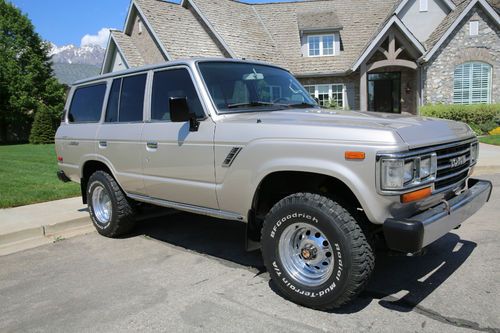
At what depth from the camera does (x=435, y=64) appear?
70.9 ft

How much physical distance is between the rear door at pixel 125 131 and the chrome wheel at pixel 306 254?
2.16 meters

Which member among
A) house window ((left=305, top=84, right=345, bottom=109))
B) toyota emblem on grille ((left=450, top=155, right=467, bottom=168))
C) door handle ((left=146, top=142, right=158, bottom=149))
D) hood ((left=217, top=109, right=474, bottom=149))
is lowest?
toyota emblem on grille ((left=450, top=155, right=467, bottom=168))

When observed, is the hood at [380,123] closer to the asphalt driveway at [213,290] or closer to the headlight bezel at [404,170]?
the headlight bezel at [404,170]

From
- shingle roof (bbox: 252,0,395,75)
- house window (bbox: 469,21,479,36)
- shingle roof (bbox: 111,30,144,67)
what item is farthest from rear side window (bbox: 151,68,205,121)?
shingle roof (bbox: 111,30,144,67)

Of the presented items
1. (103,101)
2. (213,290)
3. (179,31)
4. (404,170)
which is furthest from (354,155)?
(179,31)

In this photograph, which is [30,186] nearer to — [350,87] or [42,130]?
[350,87]

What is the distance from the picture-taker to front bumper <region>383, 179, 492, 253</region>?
3152mm

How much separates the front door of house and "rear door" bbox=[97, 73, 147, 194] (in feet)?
65.6

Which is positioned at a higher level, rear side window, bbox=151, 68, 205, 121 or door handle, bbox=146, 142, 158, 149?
rear side window, bbox=151, 68, 205, 121

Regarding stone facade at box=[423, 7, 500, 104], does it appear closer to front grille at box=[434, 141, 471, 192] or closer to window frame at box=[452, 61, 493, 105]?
window frame at box=[452, 61, 493, 105]

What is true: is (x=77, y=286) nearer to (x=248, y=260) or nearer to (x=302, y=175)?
(x=248, y=260)

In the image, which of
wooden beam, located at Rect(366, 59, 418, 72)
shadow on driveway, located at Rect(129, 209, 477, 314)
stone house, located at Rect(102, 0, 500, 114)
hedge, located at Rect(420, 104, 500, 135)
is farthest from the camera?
wooden beam, located at Rect(366, 59, 418, 72)

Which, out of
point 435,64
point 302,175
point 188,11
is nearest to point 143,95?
point 302,175

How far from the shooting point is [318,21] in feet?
82.7
